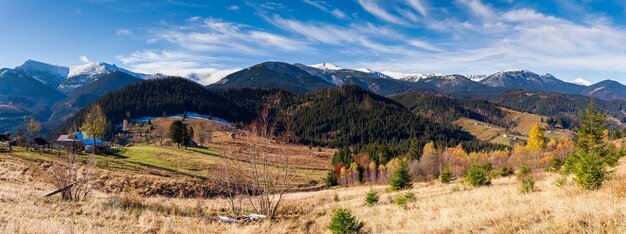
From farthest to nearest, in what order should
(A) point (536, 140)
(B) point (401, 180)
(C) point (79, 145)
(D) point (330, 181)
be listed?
(A) point (536, 140) → (C) point (79, 145) → (D) point (330, 181) → (B) point (401, 180)

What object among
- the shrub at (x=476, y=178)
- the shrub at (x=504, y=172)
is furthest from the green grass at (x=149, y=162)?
the shrub at (x=504, y=172)

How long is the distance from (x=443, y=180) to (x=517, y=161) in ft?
A: 275

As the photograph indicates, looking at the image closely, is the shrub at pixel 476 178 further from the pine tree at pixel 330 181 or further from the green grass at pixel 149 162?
the pine tree at pixel 330 181

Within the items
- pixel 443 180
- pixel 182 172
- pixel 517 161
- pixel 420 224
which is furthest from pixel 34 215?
pixel 517 161

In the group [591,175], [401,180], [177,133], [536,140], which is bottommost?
[401,180]

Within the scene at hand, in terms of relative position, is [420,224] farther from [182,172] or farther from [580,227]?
[182,172]

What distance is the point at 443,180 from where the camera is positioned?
39.2m

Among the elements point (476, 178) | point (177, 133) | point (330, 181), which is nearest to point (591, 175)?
point (476, 178)

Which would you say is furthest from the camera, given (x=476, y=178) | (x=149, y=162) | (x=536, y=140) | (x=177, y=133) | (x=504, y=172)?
(x=177, y=133)

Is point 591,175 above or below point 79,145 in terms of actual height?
above

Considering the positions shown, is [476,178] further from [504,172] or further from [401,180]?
[504,172]

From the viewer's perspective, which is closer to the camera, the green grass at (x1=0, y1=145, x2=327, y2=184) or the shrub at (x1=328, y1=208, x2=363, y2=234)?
the shrub at (x1=328, y1=208, x2=363, y2=234)

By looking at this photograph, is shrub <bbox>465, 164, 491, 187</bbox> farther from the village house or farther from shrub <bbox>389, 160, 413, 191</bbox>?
the village house

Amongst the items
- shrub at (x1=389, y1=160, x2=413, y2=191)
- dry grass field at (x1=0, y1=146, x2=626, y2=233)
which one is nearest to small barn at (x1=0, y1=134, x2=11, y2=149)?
dry grass field at (x1=0, y1=146, x2=626, y2=233)
